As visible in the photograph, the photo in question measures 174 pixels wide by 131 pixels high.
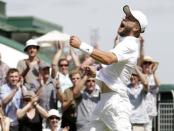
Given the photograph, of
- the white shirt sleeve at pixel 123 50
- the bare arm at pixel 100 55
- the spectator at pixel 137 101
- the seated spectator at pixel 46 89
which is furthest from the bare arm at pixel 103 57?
the spectator at pixel 137 101

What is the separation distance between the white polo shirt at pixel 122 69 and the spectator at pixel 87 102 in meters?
3.43

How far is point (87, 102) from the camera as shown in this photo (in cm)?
1396

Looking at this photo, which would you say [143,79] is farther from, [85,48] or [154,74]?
[85,48]

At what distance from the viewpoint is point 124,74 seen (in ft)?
34.1

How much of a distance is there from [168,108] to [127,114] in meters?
7.37

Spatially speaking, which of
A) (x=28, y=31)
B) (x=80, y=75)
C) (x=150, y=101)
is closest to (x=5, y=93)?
(x=80, y=75)

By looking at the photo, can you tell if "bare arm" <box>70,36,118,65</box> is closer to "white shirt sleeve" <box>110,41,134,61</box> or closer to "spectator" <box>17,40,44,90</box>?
"white shirt sleeve" <box>110,41,134,61</box>

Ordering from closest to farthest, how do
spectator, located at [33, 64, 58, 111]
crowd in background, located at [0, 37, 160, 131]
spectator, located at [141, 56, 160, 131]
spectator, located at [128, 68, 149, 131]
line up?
crowd in background, located at [0, 37, 160, 131], spectator, located at [33, 64, 58, 111], spectator, located at [128, 68, 149, 131], spectator, located at [141, 56, 160, 131]

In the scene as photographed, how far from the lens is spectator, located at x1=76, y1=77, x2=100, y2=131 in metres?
13.8

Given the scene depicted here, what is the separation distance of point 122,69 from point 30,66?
421cm

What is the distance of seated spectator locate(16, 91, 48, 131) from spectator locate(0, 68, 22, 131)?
119 mm

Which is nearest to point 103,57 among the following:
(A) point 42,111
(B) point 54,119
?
(B) point 54,119

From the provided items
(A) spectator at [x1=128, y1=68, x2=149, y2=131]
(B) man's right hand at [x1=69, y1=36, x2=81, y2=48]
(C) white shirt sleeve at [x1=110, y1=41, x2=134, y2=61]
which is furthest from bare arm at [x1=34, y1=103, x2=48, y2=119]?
(B) man's right hand at [x1=69, y1=36, x2=81, y2=48]

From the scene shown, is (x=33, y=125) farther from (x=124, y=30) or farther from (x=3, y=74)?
(x=124, y=30)
